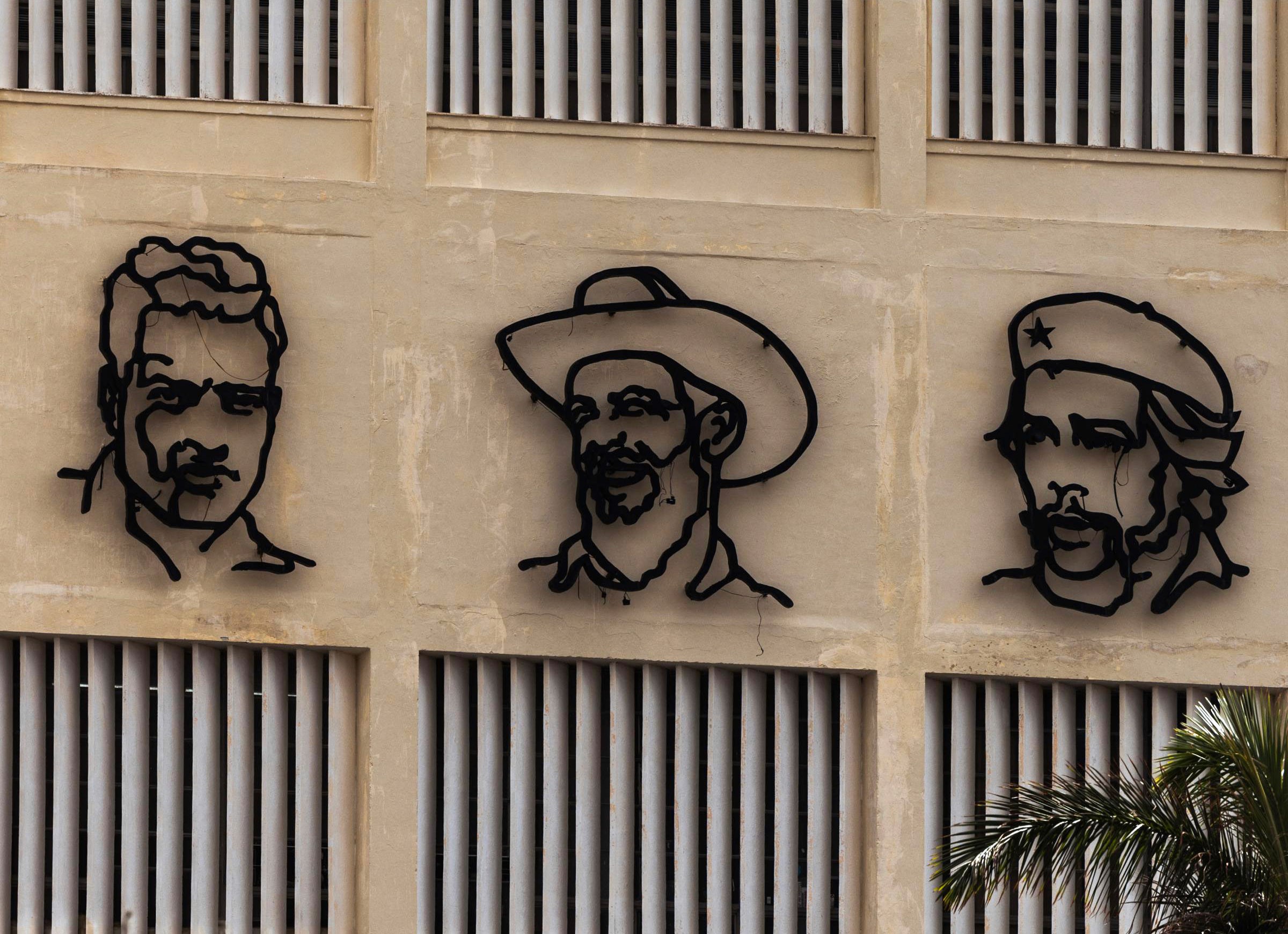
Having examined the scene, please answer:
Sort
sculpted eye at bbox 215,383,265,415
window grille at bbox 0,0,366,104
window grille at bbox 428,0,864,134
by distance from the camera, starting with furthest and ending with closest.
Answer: window grille at bbox 428,0,864,134 < window grille at bbox 0,0,366,104 < sculpted eye at bbox 215,383,265,415

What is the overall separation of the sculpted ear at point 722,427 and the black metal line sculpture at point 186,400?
2.72 meters

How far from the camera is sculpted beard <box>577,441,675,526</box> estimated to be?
12.9 metres

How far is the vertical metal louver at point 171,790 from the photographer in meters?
12.9

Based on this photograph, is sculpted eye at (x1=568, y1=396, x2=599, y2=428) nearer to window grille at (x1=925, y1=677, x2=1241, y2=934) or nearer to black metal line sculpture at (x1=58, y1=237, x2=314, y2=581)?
black metal line sculpture at (x1=58, y1=237, x2=314, y2=581)

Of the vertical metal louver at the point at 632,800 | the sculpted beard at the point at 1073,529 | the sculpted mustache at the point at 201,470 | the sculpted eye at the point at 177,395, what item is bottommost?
the vertical metal louver at the point at 632,800

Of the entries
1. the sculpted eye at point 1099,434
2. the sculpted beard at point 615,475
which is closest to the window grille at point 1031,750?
the sculpted eye at point 1099,434

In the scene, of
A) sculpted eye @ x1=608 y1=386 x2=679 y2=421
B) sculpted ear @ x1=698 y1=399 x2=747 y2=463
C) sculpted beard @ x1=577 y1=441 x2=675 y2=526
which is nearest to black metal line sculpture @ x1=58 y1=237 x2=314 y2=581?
sculpted beard @ x1=577 y1=441 x2=675 y2=526

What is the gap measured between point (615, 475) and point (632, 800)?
2.18 meters

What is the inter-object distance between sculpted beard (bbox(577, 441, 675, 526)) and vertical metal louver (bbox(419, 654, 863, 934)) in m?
1.08

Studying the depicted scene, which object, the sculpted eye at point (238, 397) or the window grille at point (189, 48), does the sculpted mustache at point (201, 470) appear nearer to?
the sculpted eye at point (238, 397)

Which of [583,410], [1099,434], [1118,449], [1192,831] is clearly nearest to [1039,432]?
[1099,434]

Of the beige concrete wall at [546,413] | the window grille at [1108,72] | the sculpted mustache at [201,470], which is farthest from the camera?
the window grille at [1108,72]

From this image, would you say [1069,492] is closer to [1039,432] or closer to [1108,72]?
[1039,432]

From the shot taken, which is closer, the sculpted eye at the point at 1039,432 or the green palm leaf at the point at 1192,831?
the green palm leaf at the point at 1192,831
